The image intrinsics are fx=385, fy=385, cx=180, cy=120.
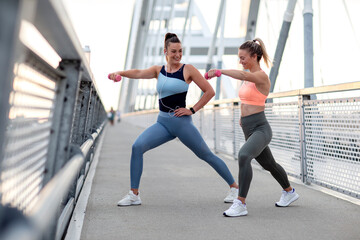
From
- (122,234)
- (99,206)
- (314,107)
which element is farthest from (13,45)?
(314,107)

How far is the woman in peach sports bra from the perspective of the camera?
3.38m

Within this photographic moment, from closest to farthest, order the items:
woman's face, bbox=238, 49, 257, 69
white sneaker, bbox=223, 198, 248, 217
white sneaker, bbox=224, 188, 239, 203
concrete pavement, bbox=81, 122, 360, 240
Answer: concrete pavement, bbox=81, 122, 360, 240 → white sneaker, bbox=223, 198, 248, 217 → woman's face, bbox=238, 49, 257, 69 → white sneaker, bbox=224, 188, 239, 203

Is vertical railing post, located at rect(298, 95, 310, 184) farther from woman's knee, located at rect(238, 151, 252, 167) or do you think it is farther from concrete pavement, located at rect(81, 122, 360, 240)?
woman's knee, located at rect(238, 151, 252, 167)

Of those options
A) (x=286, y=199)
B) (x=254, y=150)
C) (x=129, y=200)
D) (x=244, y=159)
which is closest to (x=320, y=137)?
(x=286, y=199)

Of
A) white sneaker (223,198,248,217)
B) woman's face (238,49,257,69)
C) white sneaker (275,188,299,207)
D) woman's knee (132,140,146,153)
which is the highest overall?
woman's face (238,49,257,69)

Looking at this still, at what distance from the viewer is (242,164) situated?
11.2 feet

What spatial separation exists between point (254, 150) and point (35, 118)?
2.12 meters

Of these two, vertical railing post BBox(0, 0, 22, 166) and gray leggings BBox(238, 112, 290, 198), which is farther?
gray leggings BBox(238, 112, 290, 198)

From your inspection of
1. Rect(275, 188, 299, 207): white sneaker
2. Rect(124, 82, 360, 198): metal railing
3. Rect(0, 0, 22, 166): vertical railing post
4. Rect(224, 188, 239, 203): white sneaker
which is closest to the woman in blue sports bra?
Rect(224, 188, 239, 203): white sneaker

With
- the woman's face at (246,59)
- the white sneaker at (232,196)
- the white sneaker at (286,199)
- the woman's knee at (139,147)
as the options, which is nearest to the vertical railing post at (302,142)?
the white sneaker at (286,199)

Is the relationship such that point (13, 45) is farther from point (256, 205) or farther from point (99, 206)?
point (256, 205)

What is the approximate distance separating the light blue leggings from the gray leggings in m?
0.45

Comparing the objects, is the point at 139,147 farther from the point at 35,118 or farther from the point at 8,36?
the point at 8,36

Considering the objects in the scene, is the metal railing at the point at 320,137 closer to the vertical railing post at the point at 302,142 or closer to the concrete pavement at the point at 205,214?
the vertical railing post at the point at 302,142
